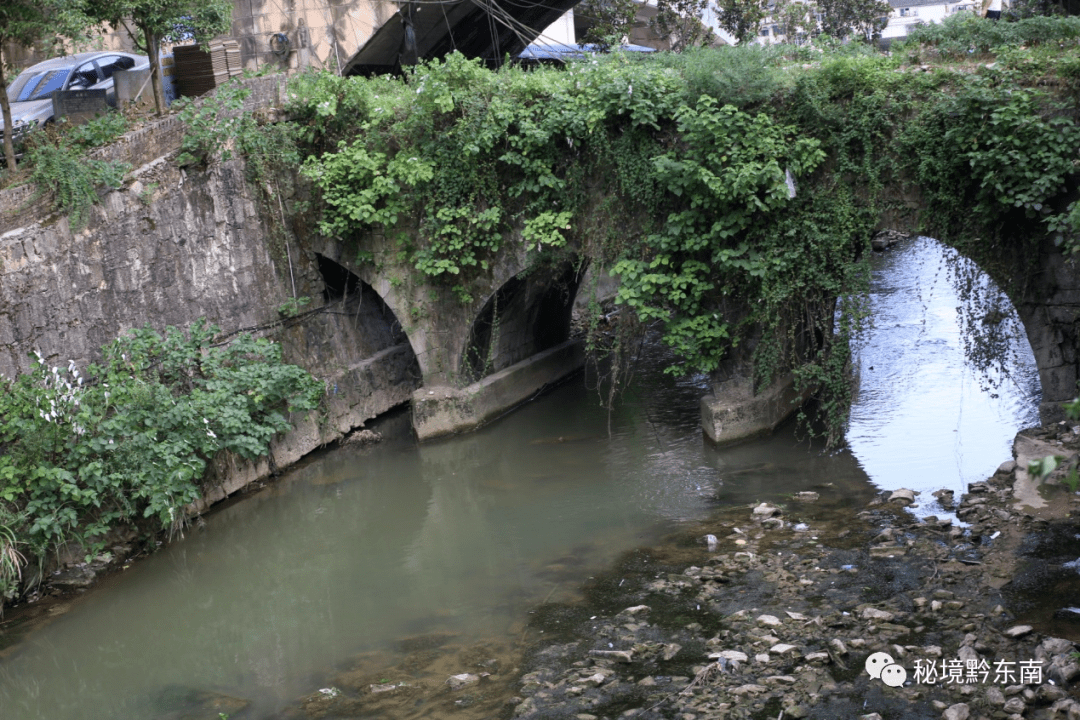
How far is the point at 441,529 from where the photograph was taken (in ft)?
31.0

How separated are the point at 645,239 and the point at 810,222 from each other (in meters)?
1.77

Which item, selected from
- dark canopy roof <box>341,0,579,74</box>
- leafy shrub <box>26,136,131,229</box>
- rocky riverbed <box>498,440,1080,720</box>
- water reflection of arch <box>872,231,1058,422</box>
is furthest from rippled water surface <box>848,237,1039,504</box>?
leafy shrub <box>26,136,131,229</box>

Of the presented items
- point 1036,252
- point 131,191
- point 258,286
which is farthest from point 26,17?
point 1036,252

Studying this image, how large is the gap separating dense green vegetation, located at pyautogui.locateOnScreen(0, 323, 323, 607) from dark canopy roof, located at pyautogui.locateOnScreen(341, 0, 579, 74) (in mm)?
7924

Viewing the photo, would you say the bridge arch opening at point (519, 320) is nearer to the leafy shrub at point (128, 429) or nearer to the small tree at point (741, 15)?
the leafy shrub at point (128, 429)

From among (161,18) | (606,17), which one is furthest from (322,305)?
(606,17)

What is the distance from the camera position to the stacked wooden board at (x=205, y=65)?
40.5ft

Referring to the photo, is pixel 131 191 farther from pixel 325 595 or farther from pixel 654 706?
pixel 654 706

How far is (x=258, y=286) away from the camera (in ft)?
36.4

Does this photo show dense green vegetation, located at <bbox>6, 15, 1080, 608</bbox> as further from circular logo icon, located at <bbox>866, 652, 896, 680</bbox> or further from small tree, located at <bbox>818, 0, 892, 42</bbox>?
small tree, located at <bbox>818, 0, 892, 42</bbox>

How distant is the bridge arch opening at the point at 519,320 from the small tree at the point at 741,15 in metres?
10.2

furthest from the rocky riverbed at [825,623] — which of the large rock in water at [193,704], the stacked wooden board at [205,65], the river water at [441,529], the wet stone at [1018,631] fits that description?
the stacked wooden board at [205,65]

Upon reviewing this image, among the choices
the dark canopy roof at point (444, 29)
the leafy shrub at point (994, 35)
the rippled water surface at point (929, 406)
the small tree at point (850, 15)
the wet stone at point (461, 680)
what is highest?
the small tree at point (850, 15)

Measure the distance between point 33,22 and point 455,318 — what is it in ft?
18.1
